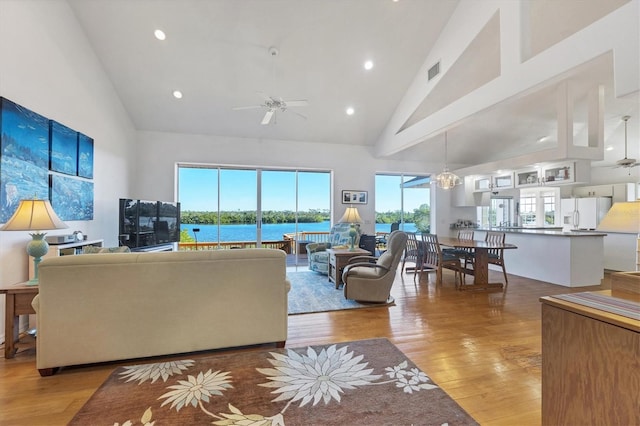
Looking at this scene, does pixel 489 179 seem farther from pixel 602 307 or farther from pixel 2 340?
pixel 2 340

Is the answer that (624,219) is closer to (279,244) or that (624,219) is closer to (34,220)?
(34,220)

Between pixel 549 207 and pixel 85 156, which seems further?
pixel 549 207

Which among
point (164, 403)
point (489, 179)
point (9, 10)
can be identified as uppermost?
point (9, 10)

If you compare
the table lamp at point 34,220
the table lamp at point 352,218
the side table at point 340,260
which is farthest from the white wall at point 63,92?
the table lamp at point 352,218

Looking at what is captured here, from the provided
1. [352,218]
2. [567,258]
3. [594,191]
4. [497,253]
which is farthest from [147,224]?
[594,191]

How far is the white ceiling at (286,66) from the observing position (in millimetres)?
4219

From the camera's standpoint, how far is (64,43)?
383cm

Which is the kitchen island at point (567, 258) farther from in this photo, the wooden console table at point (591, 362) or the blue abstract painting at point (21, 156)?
the blue abstract painting at point (21, 156)

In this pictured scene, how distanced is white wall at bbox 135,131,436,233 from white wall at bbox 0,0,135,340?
1.58 feet

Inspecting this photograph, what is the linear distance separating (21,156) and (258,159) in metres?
4.20

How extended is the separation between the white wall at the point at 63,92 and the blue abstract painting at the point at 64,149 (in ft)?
0.50

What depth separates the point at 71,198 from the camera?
4.00 m

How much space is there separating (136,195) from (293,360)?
5615 millimetres

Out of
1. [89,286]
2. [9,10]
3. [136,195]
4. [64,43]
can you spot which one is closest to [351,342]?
[89,286]
